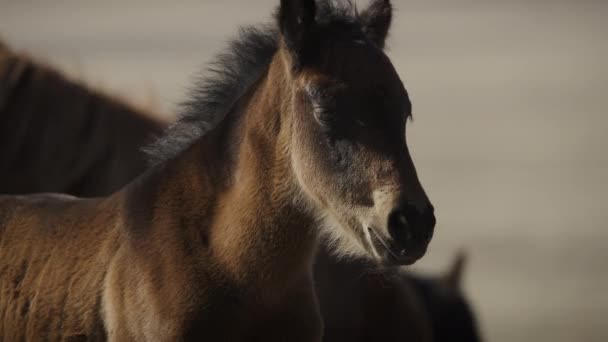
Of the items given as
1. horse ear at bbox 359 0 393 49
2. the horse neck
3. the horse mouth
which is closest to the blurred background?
horse ear at bbox 359 0 393 49

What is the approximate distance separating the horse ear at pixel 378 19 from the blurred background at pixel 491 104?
0.98 feet

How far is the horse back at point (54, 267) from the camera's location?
408 centimetres

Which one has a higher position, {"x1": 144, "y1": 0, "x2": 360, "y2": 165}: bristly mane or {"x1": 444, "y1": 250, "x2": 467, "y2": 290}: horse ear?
{"x1": 144, "y1": 0, "x2": 360, "y2": 165}: bristly mane

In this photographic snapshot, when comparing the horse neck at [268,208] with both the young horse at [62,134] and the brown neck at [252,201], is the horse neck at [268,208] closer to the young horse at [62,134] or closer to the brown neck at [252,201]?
the brown neck at [252,201]

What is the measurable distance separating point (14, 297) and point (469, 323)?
2510 mm

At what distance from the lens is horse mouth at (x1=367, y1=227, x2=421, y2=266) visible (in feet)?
12.1

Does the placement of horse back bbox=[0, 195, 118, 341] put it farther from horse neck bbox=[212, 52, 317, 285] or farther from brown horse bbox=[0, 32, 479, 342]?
brown horse bbox=[0, 32, 479, 342]

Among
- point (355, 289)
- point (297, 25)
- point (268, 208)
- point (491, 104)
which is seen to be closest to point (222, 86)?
point (297, 25)

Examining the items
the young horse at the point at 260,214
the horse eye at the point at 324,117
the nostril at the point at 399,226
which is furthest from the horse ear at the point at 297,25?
the nostril at the point at 399,226

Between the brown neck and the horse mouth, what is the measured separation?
1.00 feet

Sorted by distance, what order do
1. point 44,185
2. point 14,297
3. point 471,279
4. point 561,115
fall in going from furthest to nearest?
point 561,115, point 471,279, point 44,185, point 14,297

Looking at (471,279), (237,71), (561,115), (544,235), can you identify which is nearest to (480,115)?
(561,115)

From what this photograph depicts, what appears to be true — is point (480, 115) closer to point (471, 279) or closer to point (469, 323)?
point (471, 279)

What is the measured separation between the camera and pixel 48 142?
676 centimetres
